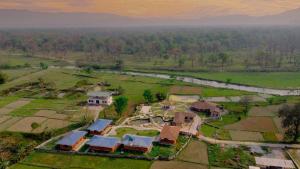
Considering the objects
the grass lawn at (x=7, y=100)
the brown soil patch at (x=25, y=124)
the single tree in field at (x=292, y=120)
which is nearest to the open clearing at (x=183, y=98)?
the single tree in field at (x=292, y=120)

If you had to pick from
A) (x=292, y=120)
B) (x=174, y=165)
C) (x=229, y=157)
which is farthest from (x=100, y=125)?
(x=292, y=120)

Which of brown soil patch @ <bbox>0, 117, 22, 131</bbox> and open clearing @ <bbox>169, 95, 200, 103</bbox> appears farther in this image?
open clearing @ <bbox>169, 95, 200, 103</bbox>

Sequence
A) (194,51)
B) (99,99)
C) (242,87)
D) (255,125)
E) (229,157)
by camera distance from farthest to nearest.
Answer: (194,51) → (242,87) → (99,99) → (255,125) → (229,157)

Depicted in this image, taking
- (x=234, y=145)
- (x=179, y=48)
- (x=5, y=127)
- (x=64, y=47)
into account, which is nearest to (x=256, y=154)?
(x=234, y=145)

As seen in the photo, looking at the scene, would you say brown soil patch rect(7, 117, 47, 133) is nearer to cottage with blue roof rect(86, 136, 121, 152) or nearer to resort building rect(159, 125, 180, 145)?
cottage with blue roof rect(86, 136, 121, 152)

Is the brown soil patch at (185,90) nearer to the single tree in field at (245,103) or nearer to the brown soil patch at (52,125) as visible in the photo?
the single tree in field at (245,103)

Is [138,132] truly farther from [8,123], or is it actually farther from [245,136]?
[8,123]

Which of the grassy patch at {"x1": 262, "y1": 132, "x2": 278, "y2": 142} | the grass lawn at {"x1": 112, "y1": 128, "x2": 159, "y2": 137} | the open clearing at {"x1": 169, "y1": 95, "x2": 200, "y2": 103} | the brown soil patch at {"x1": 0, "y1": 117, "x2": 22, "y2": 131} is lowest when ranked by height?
the grassy patch at {"x1": 262, "y1": 132, "x2": 278, "y2": 142}

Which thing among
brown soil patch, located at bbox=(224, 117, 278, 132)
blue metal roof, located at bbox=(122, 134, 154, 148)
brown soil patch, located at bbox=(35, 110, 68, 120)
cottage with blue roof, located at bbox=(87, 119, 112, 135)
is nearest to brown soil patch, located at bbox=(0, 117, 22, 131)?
brown soil patch, located at bbox=(35, 110, 68, 120)
